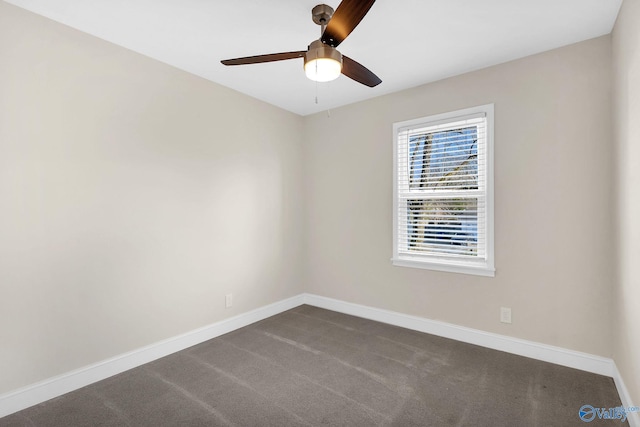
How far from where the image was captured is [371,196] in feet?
11.9

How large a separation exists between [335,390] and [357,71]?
2.19 metres

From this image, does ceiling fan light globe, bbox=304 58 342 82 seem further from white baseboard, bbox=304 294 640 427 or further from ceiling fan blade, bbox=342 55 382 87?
white baseboard, bbox=304 294 640 427

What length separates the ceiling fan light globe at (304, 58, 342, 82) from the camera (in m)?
1.77

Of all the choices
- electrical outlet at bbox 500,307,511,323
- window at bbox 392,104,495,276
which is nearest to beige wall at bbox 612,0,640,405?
electrical outlet at bbox 500,307,511,323

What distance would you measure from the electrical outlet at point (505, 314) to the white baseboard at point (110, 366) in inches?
96.3

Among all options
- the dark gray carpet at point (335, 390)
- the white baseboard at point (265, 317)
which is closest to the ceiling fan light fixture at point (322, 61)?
the dark gray carpet at point (335, 390)

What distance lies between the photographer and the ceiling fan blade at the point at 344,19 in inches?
55.7

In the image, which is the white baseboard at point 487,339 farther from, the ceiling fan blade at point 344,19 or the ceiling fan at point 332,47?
the ceiling fan blade at point 344,19

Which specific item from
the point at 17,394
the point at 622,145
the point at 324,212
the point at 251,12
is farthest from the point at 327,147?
the point at 17,394

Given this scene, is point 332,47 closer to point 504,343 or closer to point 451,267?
point 451,267

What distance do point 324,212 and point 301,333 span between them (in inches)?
59.9

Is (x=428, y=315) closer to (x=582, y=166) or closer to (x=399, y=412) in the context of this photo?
(x=399, y=412)

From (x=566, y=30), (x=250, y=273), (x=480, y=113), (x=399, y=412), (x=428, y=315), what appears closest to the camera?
(x=399, y=412)

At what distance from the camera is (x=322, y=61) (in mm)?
1764
